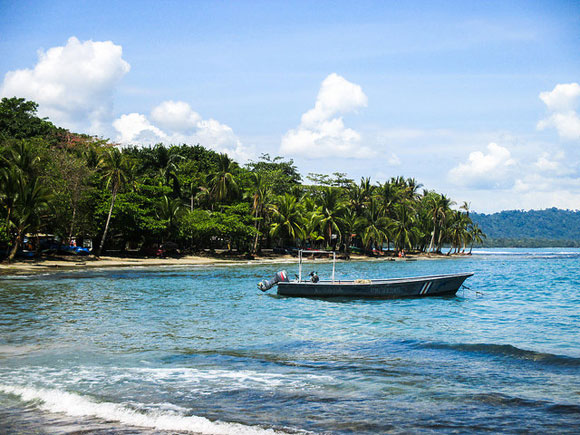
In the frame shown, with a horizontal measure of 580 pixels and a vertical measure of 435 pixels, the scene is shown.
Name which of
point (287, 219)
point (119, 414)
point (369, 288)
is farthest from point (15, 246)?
point (119, 414)

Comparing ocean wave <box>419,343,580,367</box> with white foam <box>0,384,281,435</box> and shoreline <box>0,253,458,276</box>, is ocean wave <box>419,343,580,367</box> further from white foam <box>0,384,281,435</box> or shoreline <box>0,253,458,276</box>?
shoreline <box>0,253,458,276</box>

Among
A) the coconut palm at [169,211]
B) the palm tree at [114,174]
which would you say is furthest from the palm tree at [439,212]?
the palm tree at [114,174]

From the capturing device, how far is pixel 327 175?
3130 inches

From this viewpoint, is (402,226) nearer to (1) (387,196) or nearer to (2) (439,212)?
(1) (387,196)

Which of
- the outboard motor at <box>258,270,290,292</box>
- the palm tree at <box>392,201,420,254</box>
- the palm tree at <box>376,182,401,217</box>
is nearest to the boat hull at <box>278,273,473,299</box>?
the outboard motor at <box>258,270,290,292</box>

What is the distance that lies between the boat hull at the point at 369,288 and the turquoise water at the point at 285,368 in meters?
1.63

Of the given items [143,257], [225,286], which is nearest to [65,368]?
[225,286]

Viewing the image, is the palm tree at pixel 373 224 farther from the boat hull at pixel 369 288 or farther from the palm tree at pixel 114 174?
the boat hull at pixel 369 288

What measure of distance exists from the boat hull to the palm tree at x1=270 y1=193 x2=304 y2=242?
1447 inches

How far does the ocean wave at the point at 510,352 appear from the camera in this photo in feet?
34.9

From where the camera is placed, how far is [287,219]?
198 feet

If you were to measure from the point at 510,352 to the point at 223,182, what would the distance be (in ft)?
158

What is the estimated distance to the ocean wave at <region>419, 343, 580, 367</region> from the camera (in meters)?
10.6

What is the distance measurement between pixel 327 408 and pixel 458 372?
3640mm
